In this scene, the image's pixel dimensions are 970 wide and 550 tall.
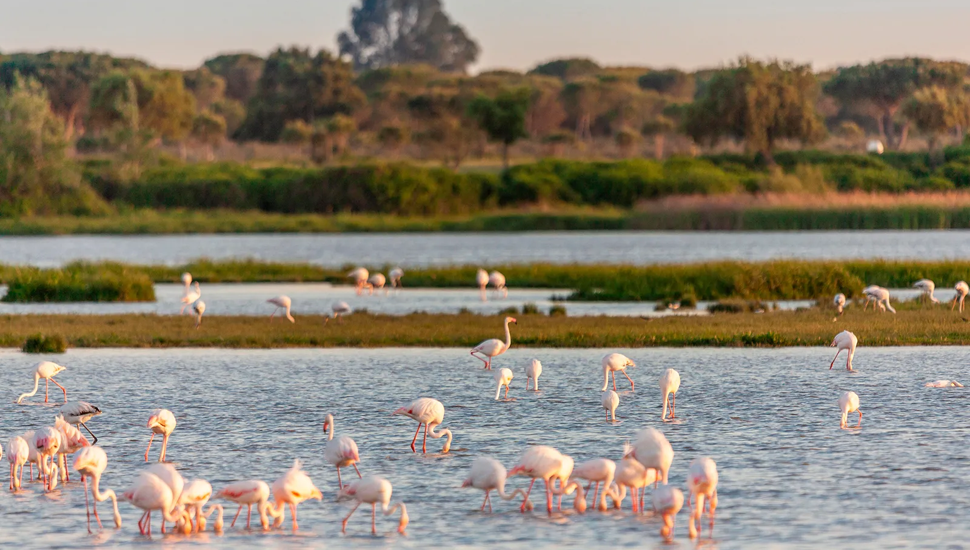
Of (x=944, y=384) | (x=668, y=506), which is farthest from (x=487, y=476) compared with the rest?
(x=944, y=384)

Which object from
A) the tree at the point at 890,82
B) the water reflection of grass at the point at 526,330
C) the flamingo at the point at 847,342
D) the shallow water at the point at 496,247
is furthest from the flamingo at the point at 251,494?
the tree at the point at 890,82

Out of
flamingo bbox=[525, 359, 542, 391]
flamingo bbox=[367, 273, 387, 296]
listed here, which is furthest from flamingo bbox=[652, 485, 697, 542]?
flamingo bbox=[367, 273, 387, 296]

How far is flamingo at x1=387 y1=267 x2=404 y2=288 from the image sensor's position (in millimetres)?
38969

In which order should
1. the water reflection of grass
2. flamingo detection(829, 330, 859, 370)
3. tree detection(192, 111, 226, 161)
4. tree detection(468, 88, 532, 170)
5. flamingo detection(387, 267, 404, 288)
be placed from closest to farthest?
flamingo detection(829, 330, 859, 370), the water reflection of grass, flamingo detection(387, 267, 404, 288), tree detection(468, 88, 532, 170), tree detection(192, 111, 226, 161)

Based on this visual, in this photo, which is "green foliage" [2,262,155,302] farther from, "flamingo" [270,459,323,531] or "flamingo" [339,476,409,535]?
"flamingo" [339,476,409,535]

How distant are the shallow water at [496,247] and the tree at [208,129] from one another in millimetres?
40073

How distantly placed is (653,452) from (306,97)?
116m

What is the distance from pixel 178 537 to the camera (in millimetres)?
11695

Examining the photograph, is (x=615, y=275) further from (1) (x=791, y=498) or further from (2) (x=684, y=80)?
(2) (x=684, y=80)

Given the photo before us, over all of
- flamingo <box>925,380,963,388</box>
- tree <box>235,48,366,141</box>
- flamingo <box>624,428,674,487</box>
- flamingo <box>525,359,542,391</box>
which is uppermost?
tree <box>235,48,366,141</box>

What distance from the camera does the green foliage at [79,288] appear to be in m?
36.2

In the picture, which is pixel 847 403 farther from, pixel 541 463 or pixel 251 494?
pixel 251 494

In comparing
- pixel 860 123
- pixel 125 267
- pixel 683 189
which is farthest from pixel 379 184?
pixel 860 123

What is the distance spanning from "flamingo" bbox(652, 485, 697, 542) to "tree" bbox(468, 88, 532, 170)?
95353 millimetres
